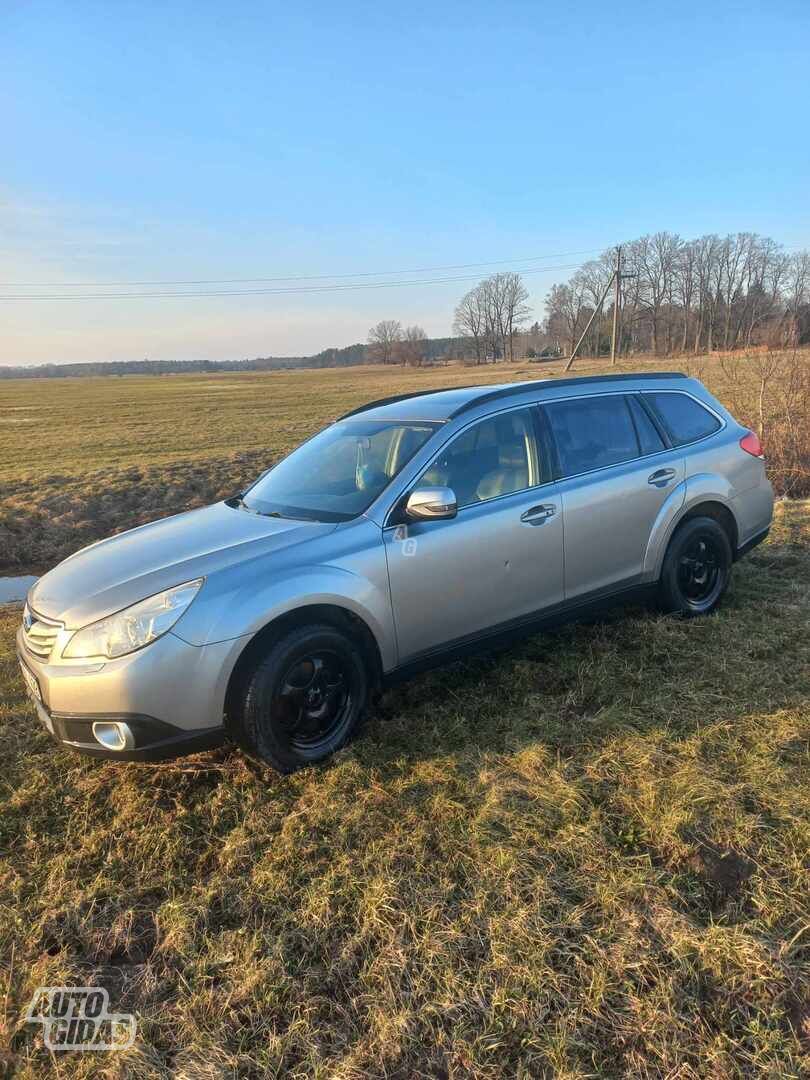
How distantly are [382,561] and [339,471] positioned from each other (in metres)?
0.93

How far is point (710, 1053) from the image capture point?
1.82 metres

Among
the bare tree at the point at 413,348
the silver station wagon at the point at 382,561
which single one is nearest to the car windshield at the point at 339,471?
the silver station wagon at the point at 382,561

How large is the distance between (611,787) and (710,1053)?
1199mm

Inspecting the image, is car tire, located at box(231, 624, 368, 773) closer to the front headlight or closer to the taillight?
the front headlight

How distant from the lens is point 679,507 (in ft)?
14.8

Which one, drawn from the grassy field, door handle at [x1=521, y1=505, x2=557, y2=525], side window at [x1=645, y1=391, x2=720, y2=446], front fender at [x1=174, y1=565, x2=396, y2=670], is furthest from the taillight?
front fender at [x1=174, y1=565, x2=396, y2=670]

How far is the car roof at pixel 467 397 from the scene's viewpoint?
4.00 metres

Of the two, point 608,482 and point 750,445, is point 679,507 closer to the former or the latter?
point 608,482

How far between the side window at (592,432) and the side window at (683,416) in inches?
13.5

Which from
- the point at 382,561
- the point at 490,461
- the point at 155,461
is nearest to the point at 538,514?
the point at 490,461

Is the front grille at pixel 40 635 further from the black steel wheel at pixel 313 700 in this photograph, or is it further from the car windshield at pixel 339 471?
the car windshield at pixel 339 471

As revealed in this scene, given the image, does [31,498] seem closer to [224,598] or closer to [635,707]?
[224,598]

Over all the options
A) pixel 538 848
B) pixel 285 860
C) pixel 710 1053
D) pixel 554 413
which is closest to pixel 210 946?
pixel 285 860

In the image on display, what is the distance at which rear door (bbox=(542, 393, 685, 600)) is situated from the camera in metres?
4.07
